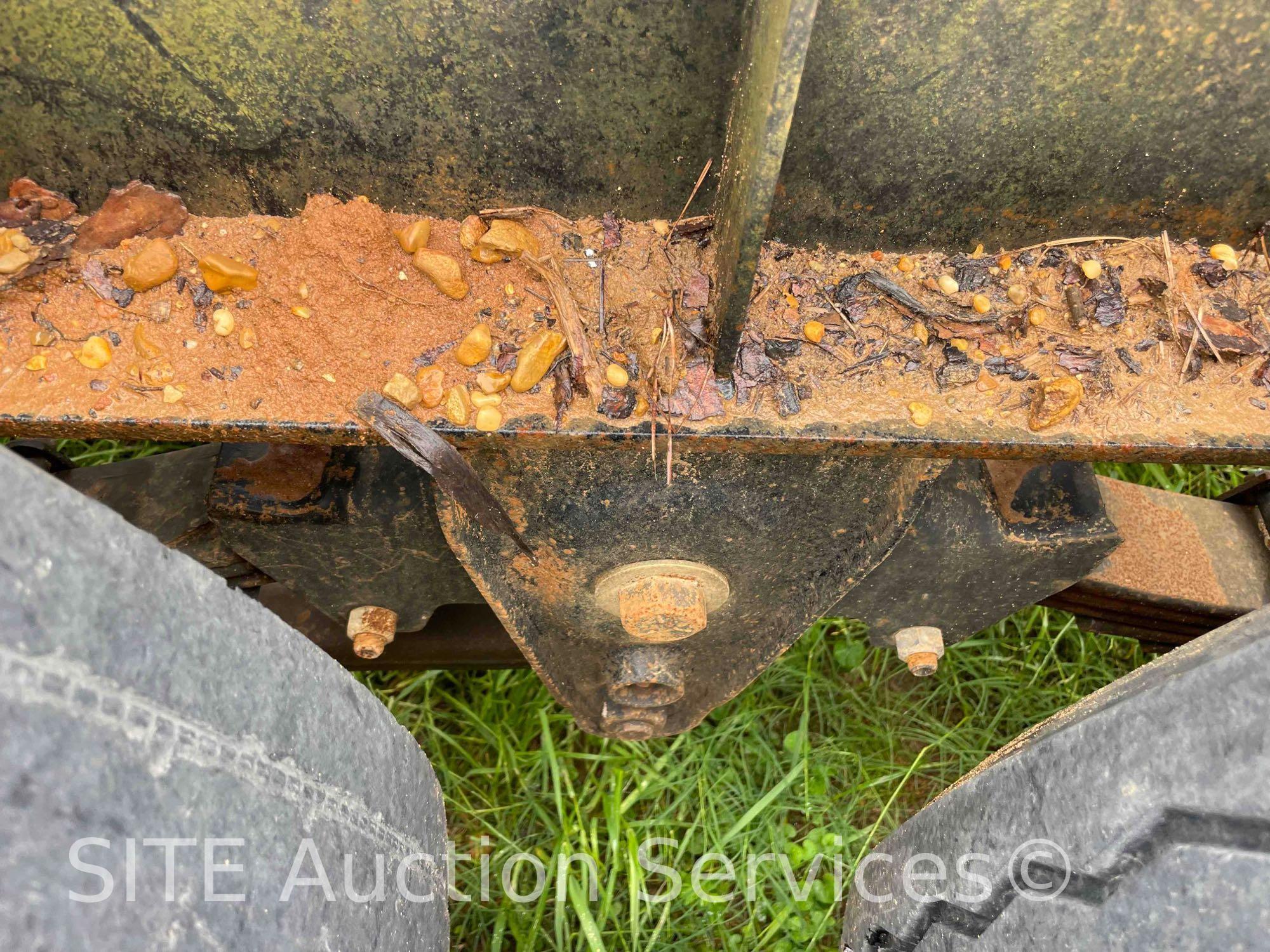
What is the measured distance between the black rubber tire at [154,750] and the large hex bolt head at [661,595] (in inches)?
20.4

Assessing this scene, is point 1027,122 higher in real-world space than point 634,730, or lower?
higher

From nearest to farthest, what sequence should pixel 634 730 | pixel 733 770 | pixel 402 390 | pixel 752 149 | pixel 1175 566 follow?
1. pixel 752 149
2. pixel 402 390
3. pixel 634 730
4. pixel 1175 566
5. pixel 733 770

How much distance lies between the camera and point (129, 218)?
105 cm

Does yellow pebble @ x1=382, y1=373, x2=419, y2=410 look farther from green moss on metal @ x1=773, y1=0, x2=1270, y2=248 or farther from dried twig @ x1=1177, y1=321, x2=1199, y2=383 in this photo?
dried twig @ x1=1177, y1=321, x2=1199, y2=383

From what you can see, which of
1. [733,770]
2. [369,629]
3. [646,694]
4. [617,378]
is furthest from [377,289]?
[733,770]

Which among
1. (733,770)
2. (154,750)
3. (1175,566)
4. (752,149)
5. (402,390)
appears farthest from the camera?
(733,770)

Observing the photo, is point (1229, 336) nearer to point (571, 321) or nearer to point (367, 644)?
point (571, 321)

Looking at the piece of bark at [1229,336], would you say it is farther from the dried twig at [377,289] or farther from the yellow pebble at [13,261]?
the yellow pebble at [13,261]

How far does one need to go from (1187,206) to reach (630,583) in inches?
35.3

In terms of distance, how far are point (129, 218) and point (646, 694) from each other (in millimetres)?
1085

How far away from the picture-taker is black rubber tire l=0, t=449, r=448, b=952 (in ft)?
1.87

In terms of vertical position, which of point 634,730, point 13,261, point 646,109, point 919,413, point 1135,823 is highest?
point 646,109

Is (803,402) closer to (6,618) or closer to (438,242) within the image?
(438,242)

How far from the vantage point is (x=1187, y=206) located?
110 cm
